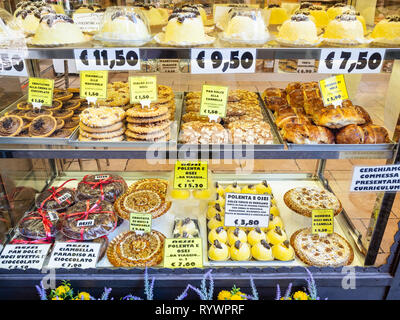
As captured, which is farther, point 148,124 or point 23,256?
point 23,256

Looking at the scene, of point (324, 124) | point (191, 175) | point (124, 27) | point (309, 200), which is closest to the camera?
point (124, 27)

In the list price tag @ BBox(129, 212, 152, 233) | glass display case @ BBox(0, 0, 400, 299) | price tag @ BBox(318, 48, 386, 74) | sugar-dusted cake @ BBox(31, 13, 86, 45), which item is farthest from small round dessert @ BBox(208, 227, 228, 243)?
sugar-dusted cake @ BBox(31, 13, 86, 45)

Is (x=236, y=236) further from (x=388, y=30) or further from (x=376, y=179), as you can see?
(x=388, y=30)

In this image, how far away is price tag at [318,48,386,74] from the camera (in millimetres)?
1429

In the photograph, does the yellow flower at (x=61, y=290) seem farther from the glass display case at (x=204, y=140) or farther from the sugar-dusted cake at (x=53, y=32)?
the sugar-dusted cake at (x=53, y=32)

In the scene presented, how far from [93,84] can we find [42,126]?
35cm

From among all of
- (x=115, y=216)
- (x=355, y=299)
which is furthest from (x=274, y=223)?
(x=115, y=216)

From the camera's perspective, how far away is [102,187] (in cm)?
230

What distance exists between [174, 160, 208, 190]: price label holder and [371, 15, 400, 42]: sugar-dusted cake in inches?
45.5

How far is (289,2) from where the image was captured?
236cm

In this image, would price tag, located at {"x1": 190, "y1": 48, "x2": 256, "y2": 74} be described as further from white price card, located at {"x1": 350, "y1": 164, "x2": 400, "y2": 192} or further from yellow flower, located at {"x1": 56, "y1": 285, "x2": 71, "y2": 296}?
yellow flower, located at {"x1": 56, "y1": 285, "x2": 71, "y2": 296}

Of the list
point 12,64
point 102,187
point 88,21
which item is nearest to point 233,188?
point 102,187

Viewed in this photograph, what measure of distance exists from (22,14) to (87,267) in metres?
1.42
